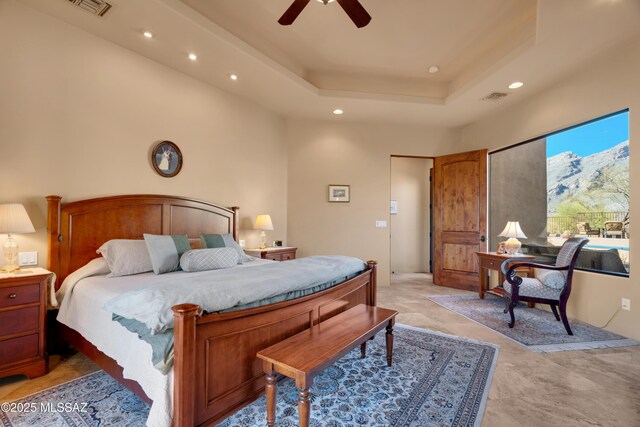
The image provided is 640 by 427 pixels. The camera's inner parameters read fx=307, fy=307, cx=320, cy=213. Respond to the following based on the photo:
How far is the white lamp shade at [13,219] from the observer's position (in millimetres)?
2309

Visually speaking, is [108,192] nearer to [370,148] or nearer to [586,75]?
[370,148]

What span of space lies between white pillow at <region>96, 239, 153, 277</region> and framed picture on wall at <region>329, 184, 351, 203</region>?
3248mm

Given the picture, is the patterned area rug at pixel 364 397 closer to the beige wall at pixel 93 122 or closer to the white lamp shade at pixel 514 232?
the beige wall at pixel 93 122

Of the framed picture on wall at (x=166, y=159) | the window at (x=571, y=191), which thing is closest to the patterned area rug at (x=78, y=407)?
the framed picture on wall at (x=166, y=159)

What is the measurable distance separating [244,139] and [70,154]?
2.19m

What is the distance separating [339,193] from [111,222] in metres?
3.48

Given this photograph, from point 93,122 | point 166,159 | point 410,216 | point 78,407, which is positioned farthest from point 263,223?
point 410,216

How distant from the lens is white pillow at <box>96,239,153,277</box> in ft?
8.80

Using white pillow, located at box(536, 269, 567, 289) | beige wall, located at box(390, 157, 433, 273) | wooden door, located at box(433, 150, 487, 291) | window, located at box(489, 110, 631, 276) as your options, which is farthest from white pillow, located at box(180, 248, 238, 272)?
beige wall, located at box(390, 157, 433, 273)

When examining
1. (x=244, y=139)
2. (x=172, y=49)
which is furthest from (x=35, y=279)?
(x=244, y=139)

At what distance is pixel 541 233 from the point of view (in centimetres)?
456

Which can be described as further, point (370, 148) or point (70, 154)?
point (370, 148)

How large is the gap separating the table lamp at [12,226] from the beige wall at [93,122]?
23cm

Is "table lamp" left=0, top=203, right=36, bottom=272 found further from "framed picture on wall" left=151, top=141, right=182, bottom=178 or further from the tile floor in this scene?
"framed picture on wall" left=151, top=141, right=182, bottom=178
